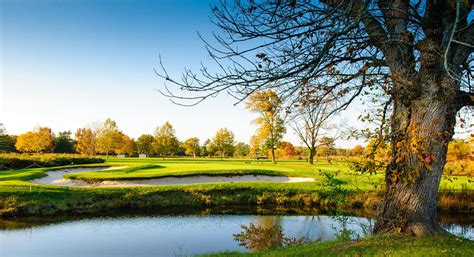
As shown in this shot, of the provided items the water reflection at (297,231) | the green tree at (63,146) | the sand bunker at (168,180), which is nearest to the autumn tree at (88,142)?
the green tree at (63,146)

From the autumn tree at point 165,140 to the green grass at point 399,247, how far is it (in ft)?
193

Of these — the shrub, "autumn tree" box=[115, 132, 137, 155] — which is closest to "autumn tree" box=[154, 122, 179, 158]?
"autumn tree" box=[115, 132, 137, 155]

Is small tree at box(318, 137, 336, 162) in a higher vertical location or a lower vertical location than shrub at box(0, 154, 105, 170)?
higher

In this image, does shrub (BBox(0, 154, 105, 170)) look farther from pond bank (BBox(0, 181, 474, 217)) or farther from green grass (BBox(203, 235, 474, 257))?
green grass (BBox(203, 235, 474, 257))

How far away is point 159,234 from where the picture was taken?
11.1 meters

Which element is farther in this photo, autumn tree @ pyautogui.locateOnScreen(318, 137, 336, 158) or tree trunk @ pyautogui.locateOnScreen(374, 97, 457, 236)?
autumn tree @ pyautogui.locateOnScreen(318, 137, 336, 158)

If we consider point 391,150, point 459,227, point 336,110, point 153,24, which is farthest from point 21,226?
point 459,227

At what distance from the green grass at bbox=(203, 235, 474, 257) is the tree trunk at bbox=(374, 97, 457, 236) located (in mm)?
370

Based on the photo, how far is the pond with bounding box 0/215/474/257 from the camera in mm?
9391

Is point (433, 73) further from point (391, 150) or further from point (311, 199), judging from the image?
point (311, 199)

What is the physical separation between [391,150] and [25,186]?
15116 millimetres

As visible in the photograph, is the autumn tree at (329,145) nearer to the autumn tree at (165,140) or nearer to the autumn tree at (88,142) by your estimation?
the autumn tree at (88,142)

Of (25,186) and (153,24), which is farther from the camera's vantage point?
(25,186)

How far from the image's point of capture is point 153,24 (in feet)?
44.7
